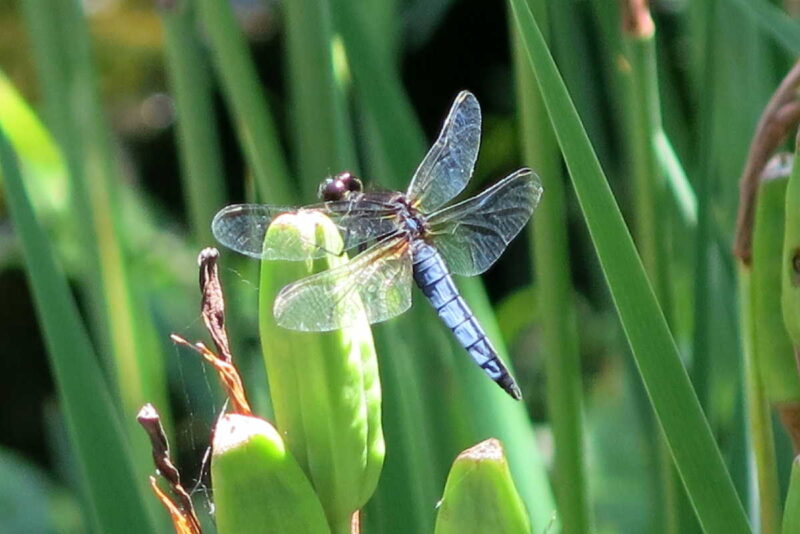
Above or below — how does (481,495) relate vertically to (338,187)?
below

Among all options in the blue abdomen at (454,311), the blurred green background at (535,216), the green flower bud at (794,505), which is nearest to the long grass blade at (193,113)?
the blurred green background at (535,216)

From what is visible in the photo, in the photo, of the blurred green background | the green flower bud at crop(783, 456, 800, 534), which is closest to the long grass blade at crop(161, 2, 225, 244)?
the blurred green background

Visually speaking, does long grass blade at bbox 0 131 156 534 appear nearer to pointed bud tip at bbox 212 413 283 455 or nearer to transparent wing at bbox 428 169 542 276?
pointed bud tip at bbox 212 413 283 455

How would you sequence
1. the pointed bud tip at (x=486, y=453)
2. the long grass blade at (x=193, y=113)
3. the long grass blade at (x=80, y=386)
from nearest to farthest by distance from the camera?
the pointed bud tip at (x=486, y=453) < the long grass blade at (x=80, y=386) < the long grass blade at (x=193, y=113)

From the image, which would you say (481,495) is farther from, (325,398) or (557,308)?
(557,308)

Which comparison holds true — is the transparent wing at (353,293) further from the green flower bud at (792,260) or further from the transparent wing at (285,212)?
the green flower bud at (792,260)

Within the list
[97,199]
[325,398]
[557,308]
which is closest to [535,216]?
[557,308]

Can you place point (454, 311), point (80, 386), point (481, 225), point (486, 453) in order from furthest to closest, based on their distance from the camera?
point (481, 225), point (454, 311), point (80, 386), point (486, 453)
